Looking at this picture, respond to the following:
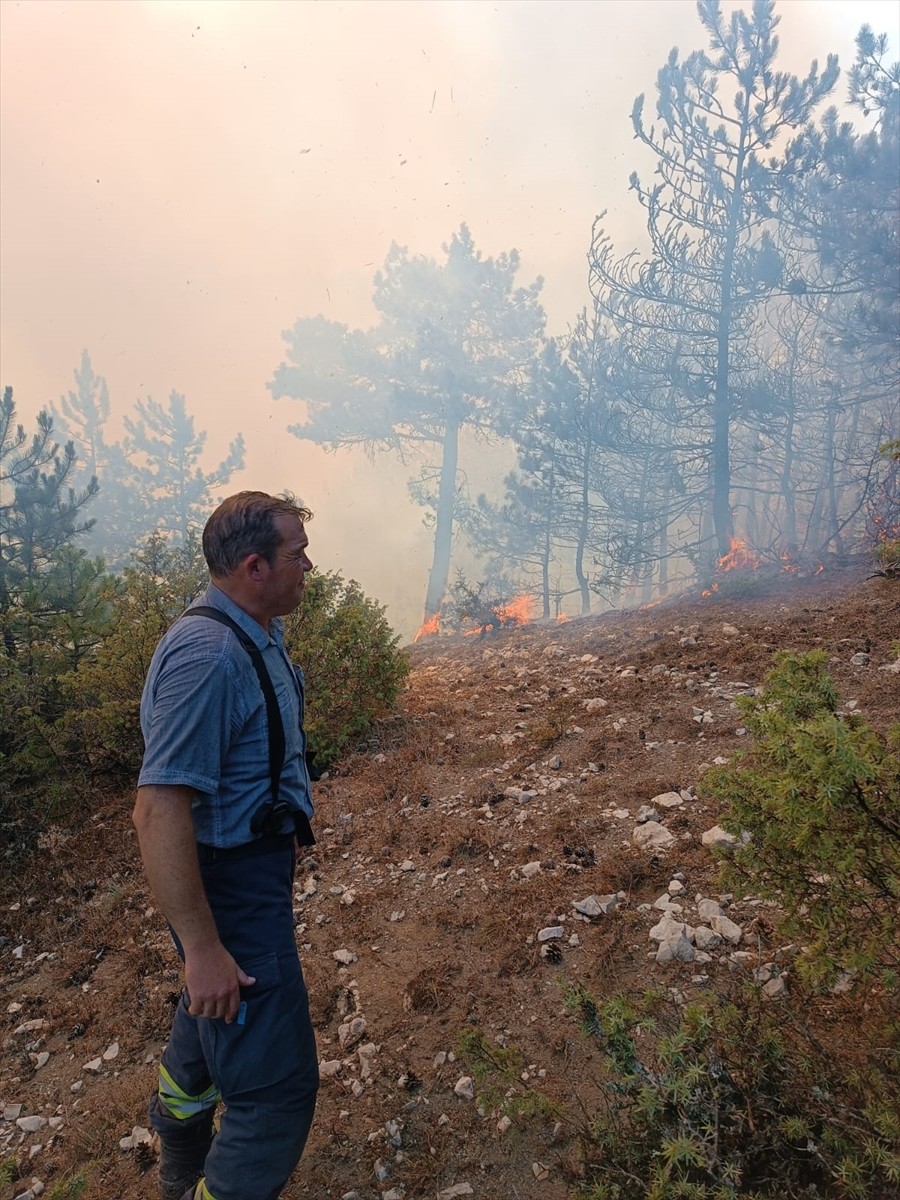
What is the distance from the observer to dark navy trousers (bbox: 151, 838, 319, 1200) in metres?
1.72

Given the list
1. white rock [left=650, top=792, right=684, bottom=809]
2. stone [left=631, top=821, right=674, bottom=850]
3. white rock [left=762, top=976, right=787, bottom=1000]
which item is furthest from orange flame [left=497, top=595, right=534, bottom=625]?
white rock [left=762, top=976, right=787, bottom=1000]

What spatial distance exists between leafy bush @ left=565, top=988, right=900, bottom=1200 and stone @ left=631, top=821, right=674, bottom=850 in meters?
1.54

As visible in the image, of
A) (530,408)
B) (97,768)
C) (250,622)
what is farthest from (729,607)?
(530,408)

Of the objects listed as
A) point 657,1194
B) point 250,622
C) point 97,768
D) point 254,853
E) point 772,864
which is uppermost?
point 250,622

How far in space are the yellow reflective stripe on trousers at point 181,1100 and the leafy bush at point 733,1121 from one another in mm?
1178

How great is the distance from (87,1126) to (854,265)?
1807 cm

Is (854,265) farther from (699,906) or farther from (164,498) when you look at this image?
(164,498)

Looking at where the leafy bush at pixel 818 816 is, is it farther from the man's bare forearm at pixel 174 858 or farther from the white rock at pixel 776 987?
the man's bare forearm at pixel 174 858

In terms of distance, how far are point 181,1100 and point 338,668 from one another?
4.22 m

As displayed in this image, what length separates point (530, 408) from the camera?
Answer: 21688 mm

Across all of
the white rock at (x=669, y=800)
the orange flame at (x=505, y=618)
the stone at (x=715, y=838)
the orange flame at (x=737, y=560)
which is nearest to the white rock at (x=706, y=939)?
the stone at (x=715, y=838)

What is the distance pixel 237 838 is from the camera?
5.82 ft

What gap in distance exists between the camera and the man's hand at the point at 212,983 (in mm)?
1640

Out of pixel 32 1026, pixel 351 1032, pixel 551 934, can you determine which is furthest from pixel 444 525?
pixel 351 1032
